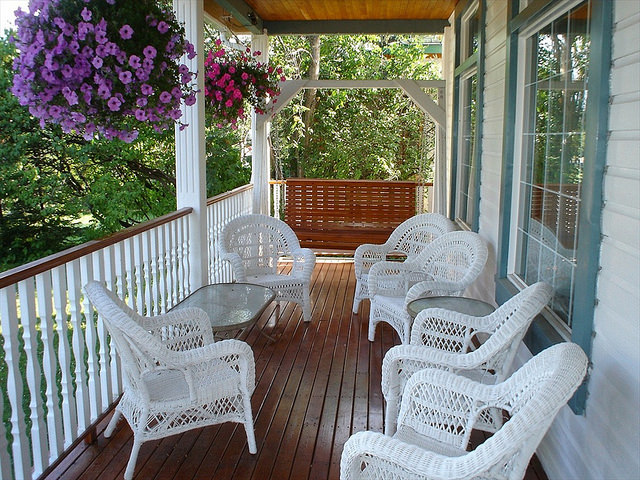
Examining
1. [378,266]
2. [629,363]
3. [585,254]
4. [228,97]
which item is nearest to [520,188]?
[378,266]

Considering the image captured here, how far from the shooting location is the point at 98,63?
92.8 inches

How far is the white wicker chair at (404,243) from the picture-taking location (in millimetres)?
4996

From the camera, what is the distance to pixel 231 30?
673 centimetres

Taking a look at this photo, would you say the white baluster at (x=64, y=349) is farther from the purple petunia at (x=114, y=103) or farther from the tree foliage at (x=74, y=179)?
the tree foliage at (x=74, y=179)

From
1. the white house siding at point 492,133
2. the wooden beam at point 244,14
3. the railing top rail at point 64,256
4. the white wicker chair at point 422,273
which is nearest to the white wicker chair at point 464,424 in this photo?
the railing top rail at point 64,256

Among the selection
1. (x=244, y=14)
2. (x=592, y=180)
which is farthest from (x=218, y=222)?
(x=592, y=180)

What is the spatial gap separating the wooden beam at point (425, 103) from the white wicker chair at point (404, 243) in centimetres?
185

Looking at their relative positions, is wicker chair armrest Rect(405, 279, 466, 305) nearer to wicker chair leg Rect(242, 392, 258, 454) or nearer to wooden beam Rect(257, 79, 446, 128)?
wicker chair leg Rect(242, 392, 258, 454)

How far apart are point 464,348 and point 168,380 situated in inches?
55.9

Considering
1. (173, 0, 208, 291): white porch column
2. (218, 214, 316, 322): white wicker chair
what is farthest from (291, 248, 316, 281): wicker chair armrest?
(173, 0, 208, 291): white porch column

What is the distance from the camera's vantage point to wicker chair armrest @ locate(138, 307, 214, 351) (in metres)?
2.91

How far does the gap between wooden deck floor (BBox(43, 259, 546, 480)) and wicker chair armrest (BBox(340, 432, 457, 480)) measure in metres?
0.80

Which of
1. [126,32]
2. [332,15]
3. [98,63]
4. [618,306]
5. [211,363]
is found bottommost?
[211,363]

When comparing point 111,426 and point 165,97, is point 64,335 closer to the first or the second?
point 111,426
